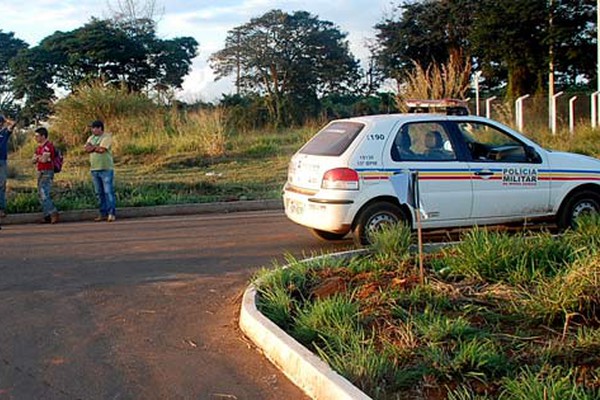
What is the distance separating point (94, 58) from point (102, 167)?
3785 cm

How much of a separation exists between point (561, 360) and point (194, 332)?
2.96 m

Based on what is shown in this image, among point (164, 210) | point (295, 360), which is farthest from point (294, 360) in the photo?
point (164, 210)

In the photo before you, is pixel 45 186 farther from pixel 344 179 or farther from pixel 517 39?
pixel 517 39

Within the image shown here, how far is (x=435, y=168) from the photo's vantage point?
900 centimetres

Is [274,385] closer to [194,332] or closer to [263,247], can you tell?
[194,332]

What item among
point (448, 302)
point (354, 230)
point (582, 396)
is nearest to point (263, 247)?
point (354, 230)

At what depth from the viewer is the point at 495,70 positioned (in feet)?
133

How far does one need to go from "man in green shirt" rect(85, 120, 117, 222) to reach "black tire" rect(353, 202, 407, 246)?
5893mm

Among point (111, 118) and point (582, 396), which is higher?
point (111, 118)

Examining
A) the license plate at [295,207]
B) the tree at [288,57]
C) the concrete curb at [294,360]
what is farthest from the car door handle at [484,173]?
the tree at [288,57]

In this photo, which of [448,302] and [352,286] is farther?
[352,286]

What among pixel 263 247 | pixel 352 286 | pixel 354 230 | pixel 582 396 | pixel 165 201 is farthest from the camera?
pixel 165 201

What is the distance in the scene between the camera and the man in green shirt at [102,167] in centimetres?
1305

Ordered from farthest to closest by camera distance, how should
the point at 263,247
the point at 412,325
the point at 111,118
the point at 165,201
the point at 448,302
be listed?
the point at 111,118 → the point at 165,201 → the point at 263,247 → the point at 448,302 → the point at 412,325
